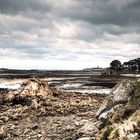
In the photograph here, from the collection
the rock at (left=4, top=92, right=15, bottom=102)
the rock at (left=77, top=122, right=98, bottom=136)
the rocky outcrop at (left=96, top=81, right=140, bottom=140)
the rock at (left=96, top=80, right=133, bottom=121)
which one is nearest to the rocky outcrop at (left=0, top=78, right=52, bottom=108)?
the rock at (left=4, top=92, right=15, bottom=102)

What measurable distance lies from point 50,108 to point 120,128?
14.3m

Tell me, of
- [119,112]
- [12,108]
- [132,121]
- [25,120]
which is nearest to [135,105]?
[119,112]

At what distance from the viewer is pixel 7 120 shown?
2777 centimetres

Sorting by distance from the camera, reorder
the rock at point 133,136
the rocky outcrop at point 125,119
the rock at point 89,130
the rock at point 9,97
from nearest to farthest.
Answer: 1. the rock at point 133,136
2. the rocky outcrop at point 125,119
3. the rock at point 89,130
4. the rock at point 9,97

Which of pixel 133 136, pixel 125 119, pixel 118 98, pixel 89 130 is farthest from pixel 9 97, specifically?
pixel 133 136

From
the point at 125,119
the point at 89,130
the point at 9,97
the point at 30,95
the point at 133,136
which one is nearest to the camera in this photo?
the point at 133,136

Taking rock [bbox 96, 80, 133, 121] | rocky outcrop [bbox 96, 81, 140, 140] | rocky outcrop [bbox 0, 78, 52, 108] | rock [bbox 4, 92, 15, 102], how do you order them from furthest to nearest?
rock [bbox 4, 92, 15, 102], rocky outcrop [bbox 0, 78, 52, 108], rock [bbox 96, 80, 133, 121], rocky outcrop [bbox 96, 81, 140, 140]

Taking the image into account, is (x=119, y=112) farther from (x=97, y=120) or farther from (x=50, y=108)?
(x=50, y=108)

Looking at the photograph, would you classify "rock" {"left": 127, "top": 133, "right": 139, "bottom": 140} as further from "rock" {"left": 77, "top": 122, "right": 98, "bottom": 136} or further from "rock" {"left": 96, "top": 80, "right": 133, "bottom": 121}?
"rock" {"left": 96, "top": 80, "right": 133, "bottom": 121}

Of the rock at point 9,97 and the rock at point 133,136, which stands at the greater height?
the rock at point 9,97

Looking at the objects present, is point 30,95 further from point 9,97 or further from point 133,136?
point 133,136

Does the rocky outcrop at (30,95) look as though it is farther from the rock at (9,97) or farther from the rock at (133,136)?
the rock at (133,136)

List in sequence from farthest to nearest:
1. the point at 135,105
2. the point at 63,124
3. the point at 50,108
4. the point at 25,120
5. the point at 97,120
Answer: the point at 50,108, the point at 25,120, the point at 63,124, the point at 97,120, the point at 135,105

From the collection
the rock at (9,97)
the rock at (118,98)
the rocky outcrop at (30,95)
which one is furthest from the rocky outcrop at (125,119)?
the rock at (9,97)
